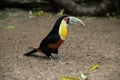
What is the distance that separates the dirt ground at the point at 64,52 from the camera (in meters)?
5.39

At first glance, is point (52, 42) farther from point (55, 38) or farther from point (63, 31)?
point (63, 31)

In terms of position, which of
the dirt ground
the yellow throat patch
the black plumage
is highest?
the yellow throat patch

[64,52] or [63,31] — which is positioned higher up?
[63,31]

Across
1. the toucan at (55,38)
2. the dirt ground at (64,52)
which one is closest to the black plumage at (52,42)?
the toucan at (55,38)

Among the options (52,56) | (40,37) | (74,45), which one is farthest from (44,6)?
(52,56)

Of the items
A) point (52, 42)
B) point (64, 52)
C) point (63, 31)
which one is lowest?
point (64, 52)

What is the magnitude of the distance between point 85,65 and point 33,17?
4639 mm

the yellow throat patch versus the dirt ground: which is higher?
the yellow throat patch

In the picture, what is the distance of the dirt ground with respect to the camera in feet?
17.7

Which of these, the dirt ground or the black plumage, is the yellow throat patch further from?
the dirt ground

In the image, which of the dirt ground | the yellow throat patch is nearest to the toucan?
the yellow throat patch

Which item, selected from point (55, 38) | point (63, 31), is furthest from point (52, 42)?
point (63, 31)

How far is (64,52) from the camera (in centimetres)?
670

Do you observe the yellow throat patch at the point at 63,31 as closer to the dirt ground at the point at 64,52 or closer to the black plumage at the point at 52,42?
the black plumage at the point at 52,42
